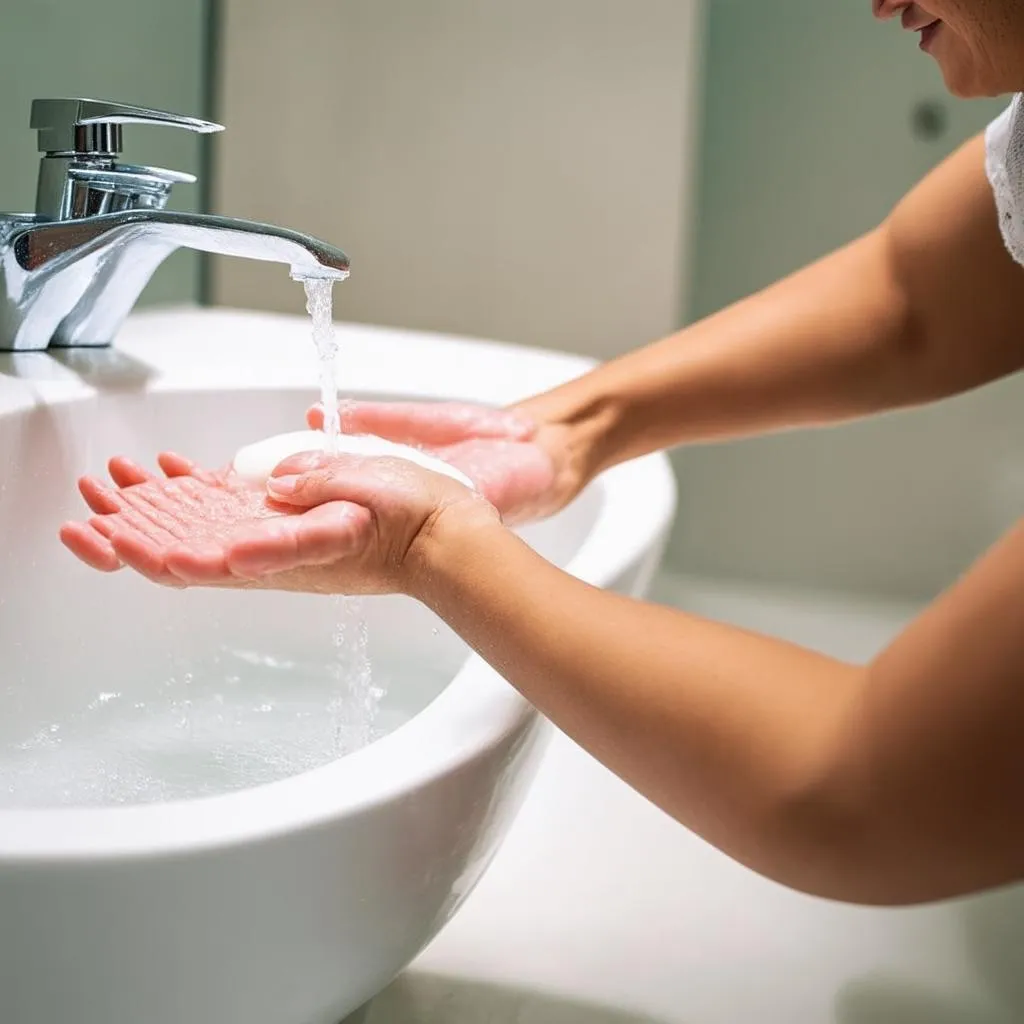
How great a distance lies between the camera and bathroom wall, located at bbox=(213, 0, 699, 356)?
4.46 ft

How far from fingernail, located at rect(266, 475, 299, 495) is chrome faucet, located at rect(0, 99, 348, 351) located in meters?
0.14

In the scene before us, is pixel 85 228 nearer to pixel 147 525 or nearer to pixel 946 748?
Answer: pixel 147 525

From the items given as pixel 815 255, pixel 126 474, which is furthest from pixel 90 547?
pixel 815 255

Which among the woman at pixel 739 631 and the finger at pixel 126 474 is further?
the finger at pixel 126 474

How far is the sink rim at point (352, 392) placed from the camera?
40 cm

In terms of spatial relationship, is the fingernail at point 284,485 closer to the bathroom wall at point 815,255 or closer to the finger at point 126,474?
the finger at point 126,474

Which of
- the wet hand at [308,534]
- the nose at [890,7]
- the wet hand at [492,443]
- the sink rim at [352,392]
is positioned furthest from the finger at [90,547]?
the nose at [890,7]

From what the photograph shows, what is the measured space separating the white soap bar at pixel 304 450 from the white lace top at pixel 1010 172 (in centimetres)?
35

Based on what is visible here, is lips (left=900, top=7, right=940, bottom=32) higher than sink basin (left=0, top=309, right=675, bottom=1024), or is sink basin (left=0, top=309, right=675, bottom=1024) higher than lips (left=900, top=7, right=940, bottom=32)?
lips (left=900, top=7, right=940, bottom=32)

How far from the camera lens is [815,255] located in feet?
5.67

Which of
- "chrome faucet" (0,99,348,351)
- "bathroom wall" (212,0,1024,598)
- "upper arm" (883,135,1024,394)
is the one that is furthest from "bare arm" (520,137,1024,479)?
"bathroom wall" (212,0,1024,598)

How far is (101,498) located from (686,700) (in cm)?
34

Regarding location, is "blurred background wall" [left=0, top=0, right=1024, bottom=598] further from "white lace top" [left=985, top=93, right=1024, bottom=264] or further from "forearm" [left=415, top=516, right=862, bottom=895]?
"forearm" [left=415, top=516, right=862, bottom=895]

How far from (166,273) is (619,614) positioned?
96cm
